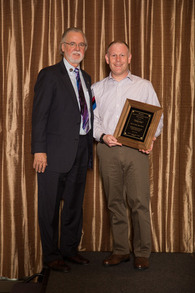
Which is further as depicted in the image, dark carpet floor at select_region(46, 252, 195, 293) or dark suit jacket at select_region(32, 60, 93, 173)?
dark suit jacket at select_region(32, 60, 93, 173)

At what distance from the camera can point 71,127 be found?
2.38 metres

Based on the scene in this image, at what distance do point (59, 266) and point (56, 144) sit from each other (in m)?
0.90

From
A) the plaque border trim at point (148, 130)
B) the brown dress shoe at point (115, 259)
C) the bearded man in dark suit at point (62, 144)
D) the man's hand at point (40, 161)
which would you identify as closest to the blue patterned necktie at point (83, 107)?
the bearded man in dark suit at point (62, 144)

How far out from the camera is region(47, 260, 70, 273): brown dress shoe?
241 centimetres

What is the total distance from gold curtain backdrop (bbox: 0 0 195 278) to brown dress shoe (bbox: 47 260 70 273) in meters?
0.58

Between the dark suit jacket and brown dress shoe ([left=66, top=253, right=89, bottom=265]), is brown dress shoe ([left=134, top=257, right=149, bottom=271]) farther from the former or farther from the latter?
the dark suit jacket

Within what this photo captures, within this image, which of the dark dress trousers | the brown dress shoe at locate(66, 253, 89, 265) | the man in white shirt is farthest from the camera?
the brown dress shoe at locate(66, 253, 89, 265)

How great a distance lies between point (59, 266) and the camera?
7.95ft

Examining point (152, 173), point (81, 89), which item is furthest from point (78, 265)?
point (81, 89)

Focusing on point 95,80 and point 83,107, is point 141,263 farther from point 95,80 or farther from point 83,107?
point 95,80

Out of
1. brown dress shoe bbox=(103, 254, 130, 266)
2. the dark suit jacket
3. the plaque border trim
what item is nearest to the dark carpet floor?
brown dress shoe bbox=(103, 254, 130, 266)

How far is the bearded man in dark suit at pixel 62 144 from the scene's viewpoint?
2.34 m

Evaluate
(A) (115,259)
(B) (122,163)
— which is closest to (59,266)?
(A) (115,259)

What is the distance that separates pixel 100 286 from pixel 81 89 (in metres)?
1.41
